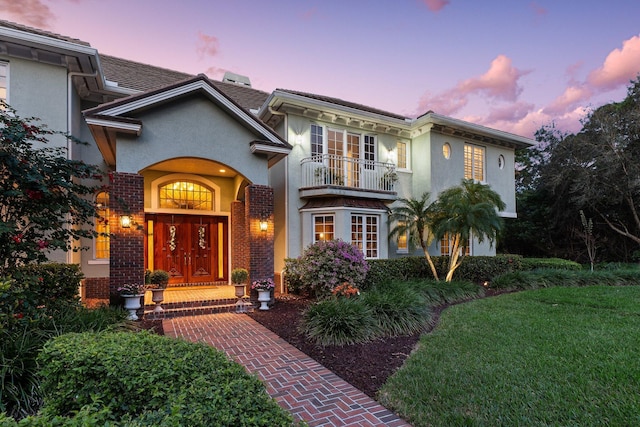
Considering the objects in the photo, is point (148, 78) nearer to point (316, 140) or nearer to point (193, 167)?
point (193, 167)

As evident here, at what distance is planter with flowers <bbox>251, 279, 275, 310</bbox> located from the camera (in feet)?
29.1

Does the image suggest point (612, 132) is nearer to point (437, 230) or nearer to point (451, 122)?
point (451, 122)

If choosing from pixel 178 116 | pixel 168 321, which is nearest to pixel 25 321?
pixel 168 321

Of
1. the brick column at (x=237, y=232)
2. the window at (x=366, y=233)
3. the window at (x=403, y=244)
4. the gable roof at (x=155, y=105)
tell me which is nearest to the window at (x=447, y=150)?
the window at (x=403, y=244)

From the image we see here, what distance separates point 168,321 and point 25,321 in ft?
12.2

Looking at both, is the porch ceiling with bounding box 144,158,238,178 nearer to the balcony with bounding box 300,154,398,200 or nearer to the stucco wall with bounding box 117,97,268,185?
the stucco wall with bounding box 117,97,268,185

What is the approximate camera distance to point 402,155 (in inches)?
572

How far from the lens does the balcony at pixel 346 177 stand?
11.3 metres

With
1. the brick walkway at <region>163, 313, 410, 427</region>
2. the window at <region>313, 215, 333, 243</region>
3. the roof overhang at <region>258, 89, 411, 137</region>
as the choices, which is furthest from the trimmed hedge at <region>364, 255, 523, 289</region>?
the roof overhang at <region>258, 89, 411, 137</region>

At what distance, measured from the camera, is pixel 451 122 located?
1351cm

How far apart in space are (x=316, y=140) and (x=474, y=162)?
832cm

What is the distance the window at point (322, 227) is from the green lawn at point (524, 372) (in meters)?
5.15

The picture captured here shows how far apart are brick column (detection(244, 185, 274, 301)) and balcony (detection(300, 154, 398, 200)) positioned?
233cm

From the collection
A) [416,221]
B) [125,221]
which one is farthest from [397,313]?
[125,221]
